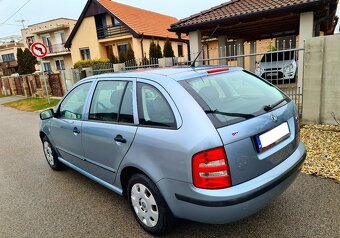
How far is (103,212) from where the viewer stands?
3.17m

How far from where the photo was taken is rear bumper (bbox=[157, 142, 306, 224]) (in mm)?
2045

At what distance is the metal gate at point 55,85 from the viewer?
14820mm

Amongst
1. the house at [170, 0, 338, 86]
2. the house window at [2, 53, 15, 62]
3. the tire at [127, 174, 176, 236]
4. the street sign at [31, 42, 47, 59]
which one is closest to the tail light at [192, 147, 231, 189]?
the tire at [127, 174, 176, 236]

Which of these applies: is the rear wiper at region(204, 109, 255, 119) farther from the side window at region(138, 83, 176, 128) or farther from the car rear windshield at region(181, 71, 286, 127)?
the side window at region(138, 83, 176, 128)

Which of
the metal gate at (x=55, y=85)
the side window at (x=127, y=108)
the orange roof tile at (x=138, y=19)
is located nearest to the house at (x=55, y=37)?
the orange roof tile at (x=138, y=19)

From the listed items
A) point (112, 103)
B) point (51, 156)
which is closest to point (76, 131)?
point (112, 103)

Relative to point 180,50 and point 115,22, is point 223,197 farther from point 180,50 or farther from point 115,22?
point 180,50

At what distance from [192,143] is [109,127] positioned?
1.21 m

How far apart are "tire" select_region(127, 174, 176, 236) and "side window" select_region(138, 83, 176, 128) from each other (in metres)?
0.57

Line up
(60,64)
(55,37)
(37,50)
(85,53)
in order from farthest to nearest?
1. (60,64)
2. (55,37)
3. (85,53)
4. (37,50)

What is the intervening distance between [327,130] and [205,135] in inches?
166

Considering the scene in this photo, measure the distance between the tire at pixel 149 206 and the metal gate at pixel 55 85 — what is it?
44.9ft

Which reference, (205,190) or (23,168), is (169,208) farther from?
(23,168)

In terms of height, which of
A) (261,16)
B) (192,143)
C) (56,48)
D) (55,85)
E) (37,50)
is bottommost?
Answer: (55,85)
